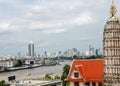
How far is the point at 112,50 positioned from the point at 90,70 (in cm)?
1277

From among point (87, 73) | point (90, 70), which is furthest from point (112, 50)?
point (87, 73)

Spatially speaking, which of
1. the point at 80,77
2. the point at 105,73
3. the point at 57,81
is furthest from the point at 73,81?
the point at 57,81

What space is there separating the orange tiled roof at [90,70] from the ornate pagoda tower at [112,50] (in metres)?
10.3

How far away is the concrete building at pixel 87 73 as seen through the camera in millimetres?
54656

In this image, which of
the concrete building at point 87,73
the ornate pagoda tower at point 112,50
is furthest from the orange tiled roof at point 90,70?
the ornate pagoda tower at point 112,50

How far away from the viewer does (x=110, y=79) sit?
143 feet

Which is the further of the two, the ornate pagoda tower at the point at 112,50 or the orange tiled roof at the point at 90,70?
the orange tiled roof at the point at 90,70

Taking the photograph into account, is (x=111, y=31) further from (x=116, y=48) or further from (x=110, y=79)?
(x=110, y=79)

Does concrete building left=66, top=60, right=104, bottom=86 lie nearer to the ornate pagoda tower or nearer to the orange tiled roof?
the orange tiled roof

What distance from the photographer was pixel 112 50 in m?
43.7

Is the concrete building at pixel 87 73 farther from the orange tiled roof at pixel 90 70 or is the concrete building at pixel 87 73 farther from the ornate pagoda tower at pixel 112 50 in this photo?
the ornate pagoda tower at pixel 112 50

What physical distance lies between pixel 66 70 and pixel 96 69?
25785 mm

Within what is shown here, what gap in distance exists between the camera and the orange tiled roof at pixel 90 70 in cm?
→ 5471

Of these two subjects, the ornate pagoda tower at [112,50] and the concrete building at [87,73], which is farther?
the concrete building at [87,73]
